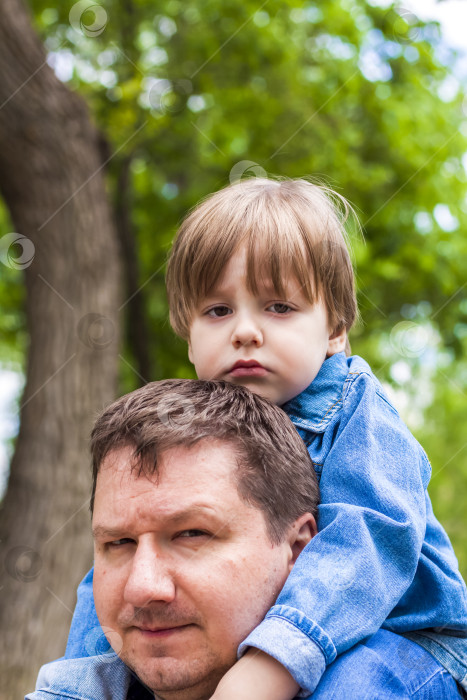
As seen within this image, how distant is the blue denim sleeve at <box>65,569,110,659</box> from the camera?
2221mm

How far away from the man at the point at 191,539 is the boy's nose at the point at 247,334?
14 cm

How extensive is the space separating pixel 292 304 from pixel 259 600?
0.76 m

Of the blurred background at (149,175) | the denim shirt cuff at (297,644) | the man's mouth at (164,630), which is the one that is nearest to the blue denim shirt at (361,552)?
the denim shirt cuff at (297,644)

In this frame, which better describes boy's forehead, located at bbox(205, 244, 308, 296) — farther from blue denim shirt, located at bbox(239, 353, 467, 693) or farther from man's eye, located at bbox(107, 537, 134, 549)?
man's eye, located at bbox(107, 537, 134, 549)

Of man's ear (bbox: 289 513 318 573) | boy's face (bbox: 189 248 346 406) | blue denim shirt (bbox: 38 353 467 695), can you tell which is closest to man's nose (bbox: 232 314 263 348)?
boy's face (bbox: 189 248 346 406)

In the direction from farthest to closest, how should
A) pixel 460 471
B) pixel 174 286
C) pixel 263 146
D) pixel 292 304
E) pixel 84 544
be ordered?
pixel 460 471 → pixel 263 146 → pixel 84 544 → pixel 174 286 → pixel 292 304

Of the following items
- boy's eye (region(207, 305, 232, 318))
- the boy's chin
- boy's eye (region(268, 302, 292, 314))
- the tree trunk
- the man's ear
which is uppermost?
boy's eye (region(268, 302, 292, 314))

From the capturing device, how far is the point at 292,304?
2229mm

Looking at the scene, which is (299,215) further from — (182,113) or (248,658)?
(182,113)

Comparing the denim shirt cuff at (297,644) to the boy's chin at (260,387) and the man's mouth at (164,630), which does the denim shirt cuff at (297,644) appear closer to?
the man's mouth at (164,630)

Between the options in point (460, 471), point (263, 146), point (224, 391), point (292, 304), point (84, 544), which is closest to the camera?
point (224, 391)

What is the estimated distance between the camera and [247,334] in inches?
84.8

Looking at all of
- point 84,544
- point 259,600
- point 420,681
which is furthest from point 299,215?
point 84,544

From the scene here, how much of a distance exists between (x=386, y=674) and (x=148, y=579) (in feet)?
1.76
